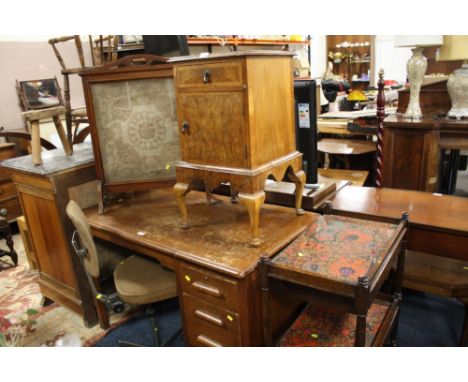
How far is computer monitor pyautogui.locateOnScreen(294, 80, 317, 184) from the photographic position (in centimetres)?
182

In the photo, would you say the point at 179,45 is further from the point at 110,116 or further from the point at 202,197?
the point at 202,197

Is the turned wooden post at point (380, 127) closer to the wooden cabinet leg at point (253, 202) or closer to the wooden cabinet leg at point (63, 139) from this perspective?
the wooden cabinet leg at point (253, 202)

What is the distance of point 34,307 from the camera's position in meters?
2.48

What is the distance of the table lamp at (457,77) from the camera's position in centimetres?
259

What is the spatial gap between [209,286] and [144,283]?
499 millimetres

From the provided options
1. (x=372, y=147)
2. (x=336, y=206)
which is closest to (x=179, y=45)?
(x=336, y=206)

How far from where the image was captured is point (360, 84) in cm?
741

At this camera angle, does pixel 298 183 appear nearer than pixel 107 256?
Yes

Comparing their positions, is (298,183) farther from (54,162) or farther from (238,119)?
(54,162)

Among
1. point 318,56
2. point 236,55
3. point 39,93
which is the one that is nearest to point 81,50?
point 236,55

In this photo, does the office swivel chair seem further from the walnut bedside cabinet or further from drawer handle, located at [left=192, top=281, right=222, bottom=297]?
the walnut bedside cabinet

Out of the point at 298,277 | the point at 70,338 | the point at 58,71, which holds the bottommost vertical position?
the point at 298,277

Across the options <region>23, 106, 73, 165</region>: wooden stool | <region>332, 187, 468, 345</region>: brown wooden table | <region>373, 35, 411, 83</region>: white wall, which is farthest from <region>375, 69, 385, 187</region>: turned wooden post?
<region>373, 35, 411, 83</region>: white wall

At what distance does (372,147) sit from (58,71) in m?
3.06
